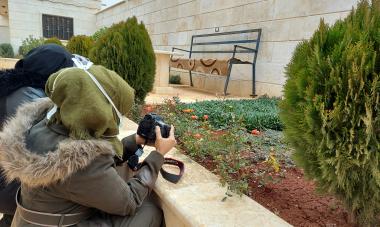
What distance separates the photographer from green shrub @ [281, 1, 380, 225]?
3.96 ft

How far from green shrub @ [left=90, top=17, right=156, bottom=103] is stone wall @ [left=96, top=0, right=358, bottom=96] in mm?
1895

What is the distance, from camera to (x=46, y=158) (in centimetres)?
126

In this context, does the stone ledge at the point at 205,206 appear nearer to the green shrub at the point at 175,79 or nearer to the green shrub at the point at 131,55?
the green shrub at the point at 131,55

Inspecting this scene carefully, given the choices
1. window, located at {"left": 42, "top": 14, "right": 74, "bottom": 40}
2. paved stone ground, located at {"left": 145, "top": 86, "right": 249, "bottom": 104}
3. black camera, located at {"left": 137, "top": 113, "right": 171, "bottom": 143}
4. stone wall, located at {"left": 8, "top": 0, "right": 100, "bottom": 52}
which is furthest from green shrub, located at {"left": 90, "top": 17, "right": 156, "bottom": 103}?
window, located at {"left": 42, "top": 14, "right": 74, "bottom": 40}

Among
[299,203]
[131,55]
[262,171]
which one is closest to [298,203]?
[299,203]

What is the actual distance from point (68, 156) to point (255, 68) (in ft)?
18.8

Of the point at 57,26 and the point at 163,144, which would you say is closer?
the point at 163,144

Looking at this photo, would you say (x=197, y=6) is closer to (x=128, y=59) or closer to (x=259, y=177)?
(x=128, y=59)

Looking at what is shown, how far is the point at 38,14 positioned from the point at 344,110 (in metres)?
19.4

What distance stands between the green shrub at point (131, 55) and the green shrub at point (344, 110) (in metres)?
2.70

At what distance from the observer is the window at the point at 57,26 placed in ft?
59.2

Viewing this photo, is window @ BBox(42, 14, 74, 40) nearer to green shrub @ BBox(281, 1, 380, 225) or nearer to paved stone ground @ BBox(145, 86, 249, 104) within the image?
paved stone ground @ BBox(145, 86, 249, 104)

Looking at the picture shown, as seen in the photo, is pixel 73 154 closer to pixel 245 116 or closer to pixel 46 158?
pixel 46 158

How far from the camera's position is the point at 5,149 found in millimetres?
1326
